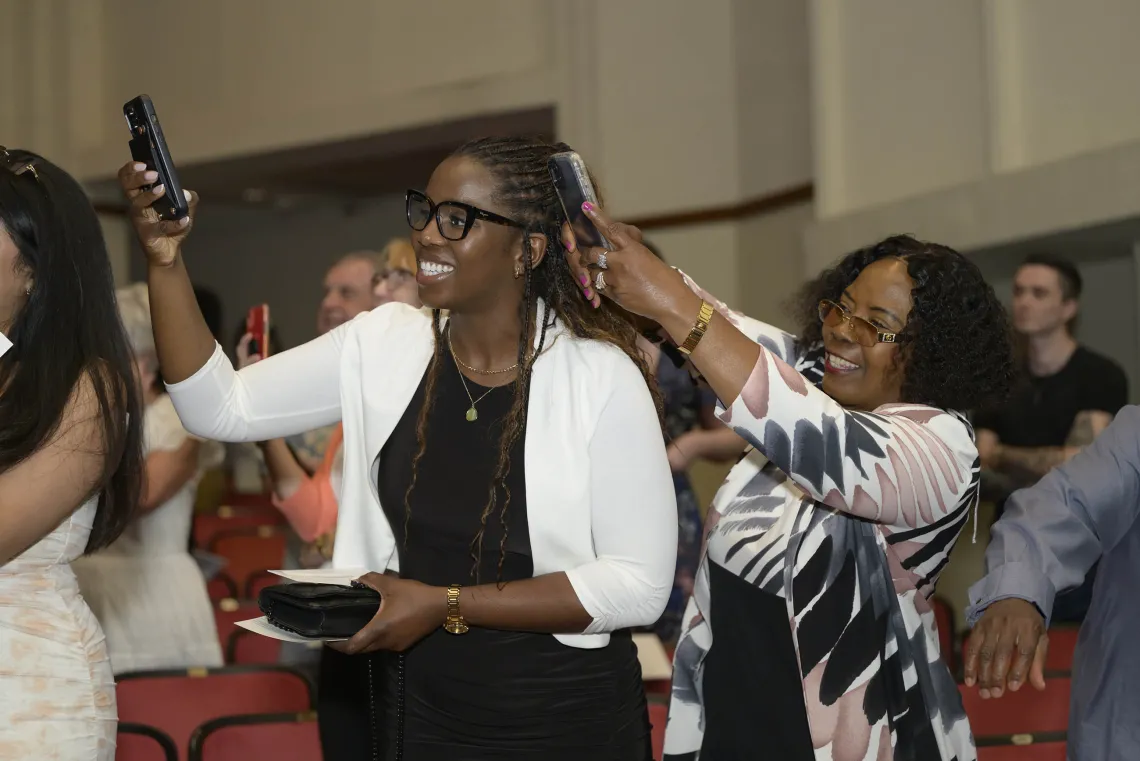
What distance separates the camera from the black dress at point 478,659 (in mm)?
2020

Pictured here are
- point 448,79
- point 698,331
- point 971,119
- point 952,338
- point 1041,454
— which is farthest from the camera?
point 448,79

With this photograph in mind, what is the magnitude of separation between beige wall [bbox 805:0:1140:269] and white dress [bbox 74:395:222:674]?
131 inches

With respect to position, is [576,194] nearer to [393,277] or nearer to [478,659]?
[478,659]

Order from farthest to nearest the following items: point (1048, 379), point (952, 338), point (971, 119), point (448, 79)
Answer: point (448, 79), point (971, 119), point (1048, 379), point (952, 338)

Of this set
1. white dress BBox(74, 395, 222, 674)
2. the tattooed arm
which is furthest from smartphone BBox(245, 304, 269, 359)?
the tattooed arm

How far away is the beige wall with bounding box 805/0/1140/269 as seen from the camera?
16.6ft

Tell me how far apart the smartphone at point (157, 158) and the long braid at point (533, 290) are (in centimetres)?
43

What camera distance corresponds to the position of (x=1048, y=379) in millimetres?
4848

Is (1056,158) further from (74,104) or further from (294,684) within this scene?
(74,104)

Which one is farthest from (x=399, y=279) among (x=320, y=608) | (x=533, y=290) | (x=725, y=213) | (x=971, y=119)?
(x=725, y=213)

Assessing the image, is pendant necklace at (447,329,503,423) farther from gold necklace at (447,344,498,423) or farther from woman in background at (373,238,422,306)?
woman in background at (373,238,422,306)

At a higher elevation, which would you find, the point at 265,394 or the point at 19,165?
the point at 19,165

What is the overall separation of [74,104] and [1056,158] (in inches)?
301

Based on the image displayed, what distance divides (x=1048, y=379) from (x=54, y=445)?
3.78 m
